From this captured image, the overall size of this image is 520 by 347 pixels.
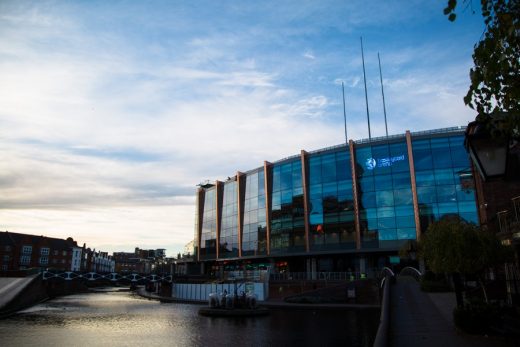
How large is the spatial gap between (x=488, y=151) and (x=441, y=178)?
51880 mm

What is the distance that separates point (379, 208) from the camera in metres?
55.4

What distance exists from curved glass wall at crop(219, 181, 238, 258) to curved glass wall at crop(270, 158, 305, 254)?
1046cm

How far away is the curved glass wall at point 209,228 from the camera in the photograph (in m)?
80.0

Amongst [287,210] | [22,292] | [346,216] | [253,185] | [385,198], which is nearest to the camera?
[22,292]

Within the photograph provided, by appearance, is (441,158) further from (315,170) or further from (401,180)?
(315,170)

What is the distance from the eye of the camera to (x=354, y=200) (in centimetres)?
5719

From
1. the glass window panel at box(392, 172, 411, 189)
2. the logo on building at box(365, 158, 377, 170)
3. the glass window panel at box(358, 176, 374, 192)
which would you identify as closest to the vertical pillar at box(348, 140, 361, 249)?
the glass window panel at box(358, 176, 374, 192)

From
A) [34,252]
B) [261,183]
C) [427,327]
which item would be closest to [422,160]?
[261,183]

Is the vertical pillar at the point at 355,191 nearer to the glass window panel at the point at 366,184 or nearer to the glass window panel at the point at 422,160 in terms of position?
the glass window panel at the point at 366,184

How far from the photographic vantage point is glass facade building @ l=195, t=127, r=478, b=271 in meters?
52.8

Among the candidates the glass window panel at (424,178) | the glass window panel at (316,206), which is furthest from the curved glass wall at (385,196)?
the glass window panel at (316,206)

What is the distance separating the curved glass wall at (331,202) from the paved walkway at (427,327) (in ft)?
102

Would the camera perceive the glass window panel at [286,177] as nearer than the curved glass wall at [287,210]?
No

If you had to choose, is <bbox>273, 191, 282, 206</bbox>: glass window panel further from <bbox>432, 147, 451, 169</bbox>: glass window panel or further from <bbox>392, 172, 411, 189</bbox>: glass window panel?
<bbox>432, 147, 451, 169</bbox>: glass window panel
